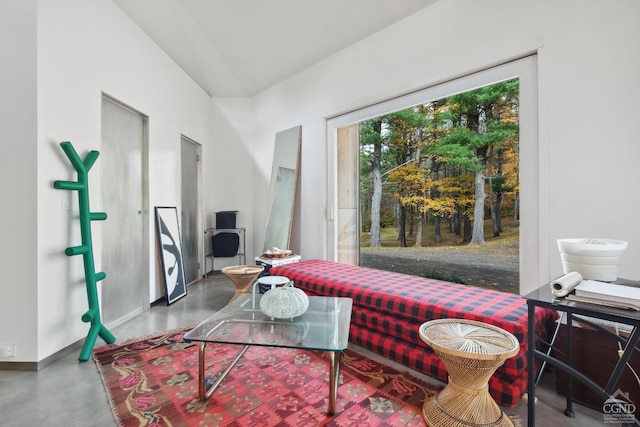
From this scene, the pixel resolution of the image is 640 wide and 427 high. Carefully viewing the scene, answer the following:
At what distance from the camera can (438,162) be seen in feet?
9.85

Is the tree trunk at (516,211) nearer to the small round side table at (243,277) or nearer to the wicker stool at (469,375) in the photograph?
the wicker stool at (469,375)

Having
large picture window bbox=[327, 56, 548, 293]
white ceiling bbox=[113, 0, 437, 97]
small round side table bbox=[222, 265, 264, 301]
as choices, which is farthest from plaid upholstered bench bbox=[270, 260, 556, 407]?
white ceiling bbox=[113, 0, 437, 97]

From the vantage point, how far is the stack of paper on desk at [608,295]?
1.16 metres

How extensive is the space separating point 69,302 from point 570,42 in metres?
4.03

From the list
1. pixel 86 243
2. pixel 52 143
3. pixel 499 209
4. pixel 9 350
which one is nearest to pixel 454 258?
pixel 499 209

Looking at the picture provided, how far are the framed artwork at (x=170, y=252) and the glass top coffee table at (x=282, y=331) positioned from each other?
1.86 meters

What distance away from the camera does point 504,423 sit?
145 cm

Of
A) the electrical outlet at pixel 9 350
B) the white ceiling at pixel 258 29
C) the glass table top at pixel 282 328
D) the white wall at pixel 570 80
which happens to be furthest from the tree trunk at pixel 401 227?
the electrical outlet at pixel 9 350

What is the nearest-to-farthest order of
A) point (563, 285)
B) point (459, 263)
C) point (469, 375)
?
point (563, 285) → point (469, 375) → point (459, 263)

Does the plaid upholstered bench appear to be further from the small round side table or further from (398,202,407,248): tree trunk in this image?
the small round side table

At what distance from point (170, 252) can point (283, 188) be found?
64.9 inches

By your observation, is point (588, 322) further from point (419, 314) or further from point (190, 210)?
point (190, 210)

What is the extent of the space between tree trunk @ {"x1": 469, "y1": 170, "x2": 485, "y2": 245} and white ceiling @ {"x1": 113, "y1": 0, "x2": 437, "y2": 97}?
5.35 feet

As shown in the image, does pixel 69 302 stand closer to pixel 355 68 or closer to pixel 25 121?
pixel 25 121
